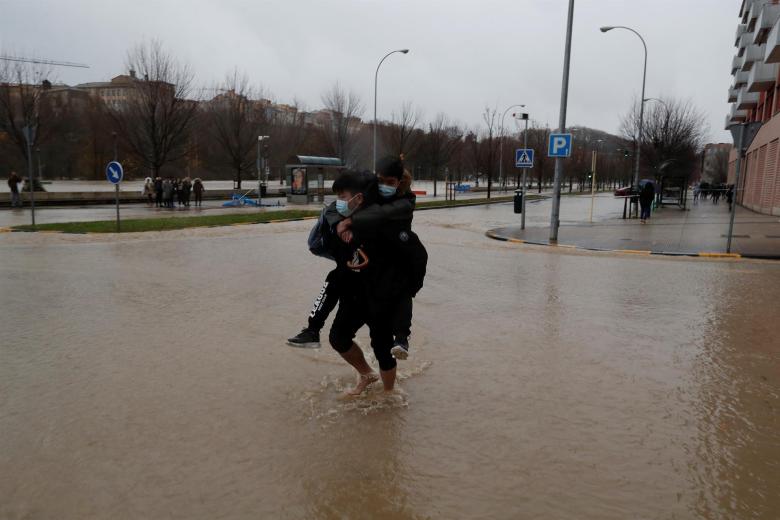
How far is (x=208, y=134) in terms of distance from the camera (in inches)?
2135

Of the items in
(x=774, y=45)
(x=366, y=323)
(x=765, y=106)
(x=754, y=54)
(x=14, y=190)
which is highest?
(x=754, y=54)

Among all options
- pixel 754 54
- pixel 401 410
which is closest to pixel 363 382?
pixel 401 410

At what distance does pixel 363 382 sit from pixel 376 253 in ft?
3.71

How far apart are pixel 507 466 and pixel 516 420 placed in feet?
2.31

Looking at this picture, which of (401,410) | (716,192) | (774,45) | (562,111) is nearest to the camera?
(401,410)

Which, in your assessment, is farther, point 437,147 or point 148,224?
point 437,147

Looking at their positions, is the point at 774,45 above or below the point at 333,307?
above

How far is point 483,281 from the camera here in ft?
32.8

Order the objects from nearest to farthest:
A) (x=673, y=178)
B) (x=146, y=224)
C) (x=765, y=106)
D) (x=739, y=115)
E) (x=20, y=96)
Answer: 1. (x=146, y=224)
2. (x=20, y=96)
3. (x=765, y=106)
4. (x=673, y=178)
5. (x=739, y=115)

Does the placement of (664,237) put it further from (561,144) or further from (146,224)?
(146,224)

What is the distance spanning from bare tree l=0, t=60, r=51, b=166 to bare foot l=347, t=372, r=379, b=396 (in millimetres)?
35250

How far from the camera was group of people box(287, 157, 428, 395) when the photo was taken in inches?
156

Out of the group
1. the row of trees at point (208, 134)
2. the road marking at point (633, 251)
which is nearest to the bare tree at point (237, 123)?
the row of trees at point (208, 134)

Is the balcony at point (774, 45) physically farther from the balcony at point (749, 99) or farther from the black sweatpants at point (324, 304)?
the black sweatpants at point (324, 304)
